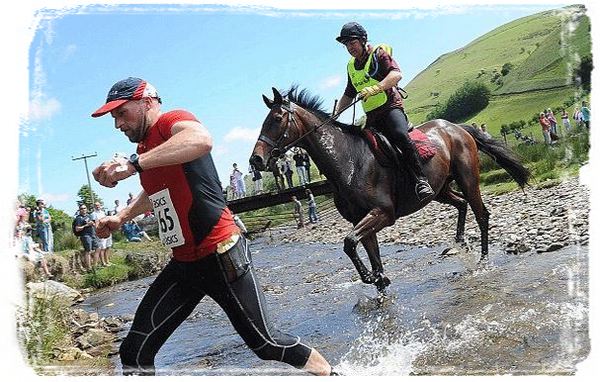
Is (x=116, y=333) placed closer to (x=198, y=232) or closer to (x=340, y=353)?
(x=340, y=353)

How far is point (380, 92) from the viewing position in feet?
22.4

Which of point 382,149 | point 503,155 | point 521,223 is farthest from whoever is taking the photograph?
point 521,223

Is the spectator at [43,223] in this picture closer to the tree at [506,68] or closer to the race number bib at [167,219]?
the race number bib at [167,219]

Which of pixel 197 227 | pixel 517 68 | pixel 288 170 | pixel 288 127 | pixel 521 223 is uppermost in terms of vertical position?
pixel 517 68

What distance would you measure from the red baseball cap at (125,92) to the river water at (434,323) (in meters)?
2.17

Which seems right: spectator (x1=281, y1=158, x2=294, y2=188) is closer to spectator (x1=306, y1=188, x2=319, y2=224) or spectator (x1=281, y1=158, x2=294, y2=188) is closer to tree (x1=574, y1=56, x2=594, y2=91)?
spectator (x1=306, y1=188, x2=319, y2=224)

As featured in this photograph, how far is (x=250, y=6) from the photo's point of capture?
15.8 feet

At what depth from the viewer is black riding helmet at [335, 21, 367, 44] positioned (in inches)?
251

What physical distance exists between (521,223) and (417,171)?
530 centimetres

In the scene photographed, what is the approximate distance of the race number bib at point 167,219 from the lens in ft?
11.6

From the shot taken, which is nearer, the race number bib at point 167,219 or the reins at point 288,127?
the race number bib at point 167,219

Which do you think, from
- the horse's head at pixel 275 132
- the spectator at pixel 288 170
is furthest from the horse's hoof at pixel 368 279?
the spectator at pixel 288 170

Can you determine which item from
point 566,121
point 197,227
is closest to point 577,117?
point 566,121

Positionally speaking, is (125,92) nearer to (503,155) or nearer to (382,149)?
(382,149)
